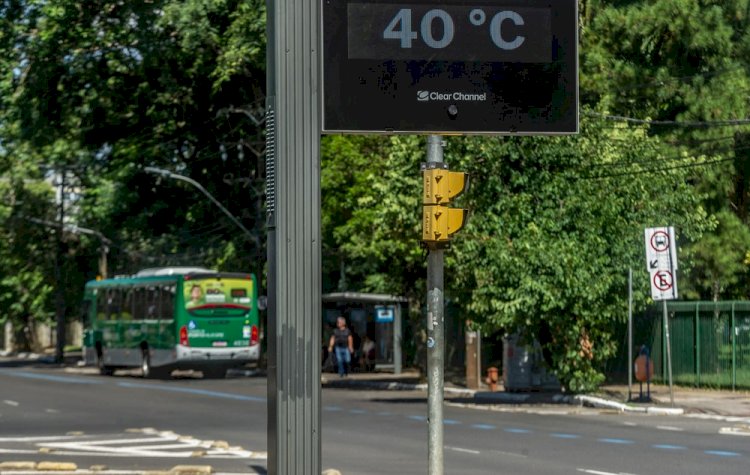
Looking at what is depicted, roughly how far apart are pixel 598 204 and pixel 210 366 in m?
22.9

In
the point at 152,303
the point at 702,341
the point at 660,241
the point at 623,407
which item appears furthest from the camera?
the point at 152,303

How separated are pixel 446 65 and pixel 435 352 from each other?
295 cm

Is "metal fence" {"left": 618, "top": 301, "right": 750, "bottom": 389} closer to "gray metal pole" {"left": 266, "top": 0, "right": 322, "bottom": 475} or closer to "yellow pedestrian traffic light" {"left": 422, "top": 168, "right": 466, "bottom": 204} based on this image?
"yellow pedestrian traffic light" {"left": 422, "top": 168, "right": 466, "bottom": 204}

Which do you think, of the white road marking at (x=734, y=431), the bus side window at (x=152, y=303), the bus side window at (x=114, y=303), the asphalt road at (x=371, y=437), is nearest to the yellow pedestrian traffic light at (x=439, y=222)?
the asphalt road at (x=371, y=437)

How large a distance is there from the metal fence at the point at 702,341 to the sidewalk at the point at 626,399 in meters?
0.43

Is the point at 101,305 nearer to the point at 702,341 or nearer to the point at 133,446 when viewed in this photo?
the point at 702,341

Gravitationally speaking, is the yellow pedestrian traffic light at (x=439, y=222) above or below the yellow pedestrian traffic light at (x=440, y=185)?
below

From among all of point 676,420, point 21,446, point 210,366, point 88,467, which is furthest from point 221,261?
point 88,467

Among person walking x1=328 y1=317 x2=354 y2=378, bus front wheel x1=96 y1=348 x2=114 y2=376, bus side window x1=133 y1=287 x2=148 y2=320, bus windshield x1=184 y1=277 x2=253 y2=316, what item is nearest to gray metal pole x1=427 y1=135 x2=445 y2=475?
person walking x1=328 y1=317 x2=354 y2=378

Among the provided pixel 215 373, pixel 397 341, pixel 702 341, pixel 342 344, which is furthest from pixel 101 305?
pixel 702 341

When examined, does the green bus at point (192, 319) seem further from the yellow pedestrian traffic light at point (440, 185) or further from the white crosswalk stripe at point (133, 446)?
the yellow pedestrian traffic light at point (440, 185)

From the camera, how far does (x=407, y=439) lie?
79.0 feet

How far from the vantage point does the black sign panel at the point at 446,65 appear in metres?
12.6

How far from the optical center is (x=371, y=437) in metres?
24.5
